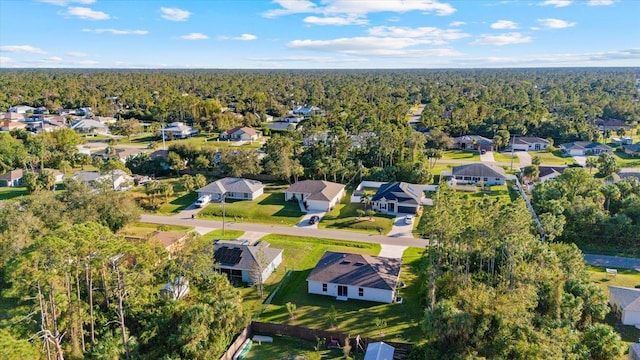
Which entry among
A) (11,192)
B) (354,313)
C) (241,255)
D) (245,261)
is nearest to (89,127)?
(11,192)

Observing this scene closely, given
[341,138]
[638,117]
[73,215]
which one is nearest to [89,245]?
[73,215]

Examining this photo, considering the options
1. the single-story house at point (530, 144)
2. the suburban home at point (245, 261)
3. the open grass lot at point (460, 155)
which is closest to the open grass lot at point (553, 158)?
the single-story house at point (530, 144)

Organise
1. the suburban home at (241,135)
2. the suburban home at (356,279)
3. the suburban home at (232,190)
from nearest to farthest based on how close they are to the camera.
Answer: the suburban home at (356,279), the suburban home at (232,190), the suburban home at (241,135)

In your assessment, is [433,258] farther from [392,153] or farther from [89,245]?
[392,153]

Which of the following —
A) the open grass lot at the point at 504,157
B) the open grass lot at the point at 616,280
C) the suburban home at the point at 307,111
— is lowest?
the open grass lot at the point at 616,280

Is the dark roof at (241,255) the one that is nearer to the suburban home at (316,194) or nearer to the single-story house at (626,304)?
the suburban home at (316,194)

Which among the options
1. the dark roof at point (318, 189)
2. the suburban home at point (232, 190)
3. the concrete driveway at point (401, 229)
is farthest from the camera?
the suburban home at point (232, 190)

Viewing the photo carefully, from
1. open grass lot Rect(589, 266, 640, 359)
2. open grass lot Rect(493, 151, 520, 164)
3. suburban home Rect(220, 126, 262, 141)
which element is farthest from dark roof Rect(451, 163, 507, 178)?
suburban home Rect(220, 126, 262, 141)

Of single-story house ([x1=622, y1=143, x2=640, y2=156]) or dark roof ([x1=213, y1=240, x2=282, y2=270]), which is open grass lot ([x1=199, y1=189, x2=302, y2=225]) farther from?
single-story house ([x1=622, y1=143, x2=640, y2=156])

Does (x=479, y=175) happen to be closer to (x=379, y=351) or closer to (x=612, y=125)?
(x=379, y=351)

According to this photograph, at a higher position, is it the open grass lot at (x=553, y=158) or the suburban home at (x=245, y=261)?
the open grass lot at (x=553, y=158)
